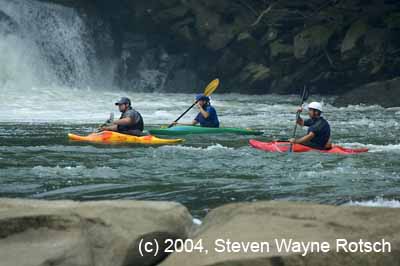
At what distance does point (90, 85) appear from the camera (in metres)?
→ 30.6

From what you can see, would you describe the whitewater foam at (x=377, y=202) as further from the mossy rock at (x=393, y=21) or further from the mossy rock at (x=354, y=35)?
the mossy rock at (x=393, y=21)

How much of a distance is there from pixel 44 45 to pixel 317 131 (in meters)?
20.7

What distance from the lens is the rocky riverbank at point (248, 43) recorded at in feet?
89.2

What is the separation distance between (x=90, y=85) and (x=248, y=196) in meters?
23.5

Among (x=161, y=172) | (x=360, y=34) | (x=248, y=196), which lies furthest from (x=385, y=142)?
(x=360, y=34)

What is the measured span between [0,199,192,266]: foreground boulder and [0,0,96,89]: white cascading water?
24850 millimetres

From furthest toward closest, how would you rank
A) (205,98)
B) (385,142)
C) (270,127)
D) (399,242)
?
(270,127)
(205,98)
(385,142)
(399,242)

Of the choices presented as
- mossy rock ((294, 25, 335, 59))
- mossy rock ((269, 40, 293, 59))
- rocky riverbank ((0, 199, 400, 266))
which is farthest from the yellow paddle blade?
mossy rock ((269, 40, 293, 59))

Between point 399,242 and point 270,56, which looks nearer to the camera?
point 399,242

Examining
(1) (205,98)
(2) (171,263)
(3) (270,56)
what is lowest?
(2) (171,263)

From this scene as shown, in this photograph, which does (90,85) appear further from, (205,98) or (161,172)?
(161,172)

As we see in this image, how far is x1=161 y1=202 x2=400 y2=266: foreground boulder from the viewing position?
382 cm

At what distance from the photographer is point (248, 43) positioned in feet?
95.9

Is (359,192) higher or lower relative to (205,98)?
lower
